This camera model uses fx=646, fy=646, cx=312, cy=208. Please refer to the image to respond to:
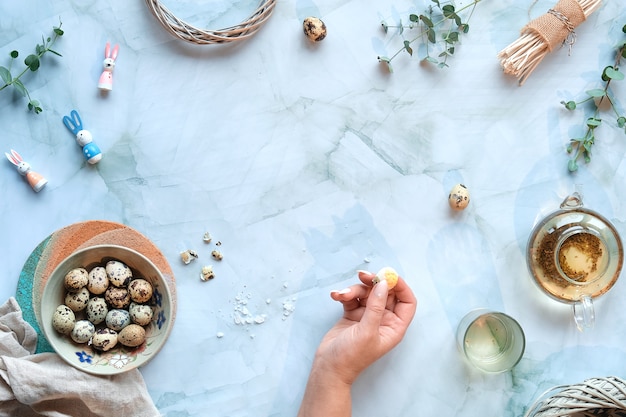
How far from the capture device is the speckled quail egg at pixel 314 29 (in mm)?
1267

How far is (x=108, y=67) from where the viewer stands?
4.11 feet

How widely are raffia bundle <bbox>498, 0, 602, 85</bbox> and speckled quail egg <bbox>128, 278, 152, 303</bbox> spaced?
0.82m

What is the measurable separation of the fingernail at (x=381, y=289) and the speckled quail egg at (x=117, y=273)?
46 centimetres

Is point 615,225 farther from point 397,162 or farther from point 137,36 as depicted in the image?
point 137,36

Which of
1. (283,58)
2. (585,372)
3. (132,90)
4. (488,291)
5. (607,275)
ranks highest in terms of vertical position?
(283,58)

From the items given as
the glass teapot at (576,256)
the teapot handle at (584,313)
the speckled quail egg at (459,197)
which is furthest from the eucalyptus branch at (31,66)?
the teapot handle at (584,313)

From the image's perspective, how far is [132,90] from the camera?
128cm

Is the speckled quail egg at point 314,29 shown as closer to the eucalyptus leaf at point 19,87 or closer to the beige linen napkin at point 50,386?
the eucalyptus leaf at point 19,87

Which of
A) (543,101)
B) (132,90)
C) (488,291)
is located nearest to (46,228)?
(132,90)

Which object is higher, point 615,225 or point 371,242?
point 615,225

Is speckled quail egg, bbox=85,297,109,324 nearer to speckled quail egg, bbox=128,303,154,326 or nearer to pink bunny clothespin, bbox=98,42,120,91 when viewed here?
speckled quail egg, bbox=128,303,154,326

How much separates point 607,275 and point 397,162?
0.46m

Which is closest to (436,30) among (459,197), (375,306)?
(459,197)

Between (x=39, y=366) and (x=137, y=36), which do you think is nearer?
(x=39, y=366)
